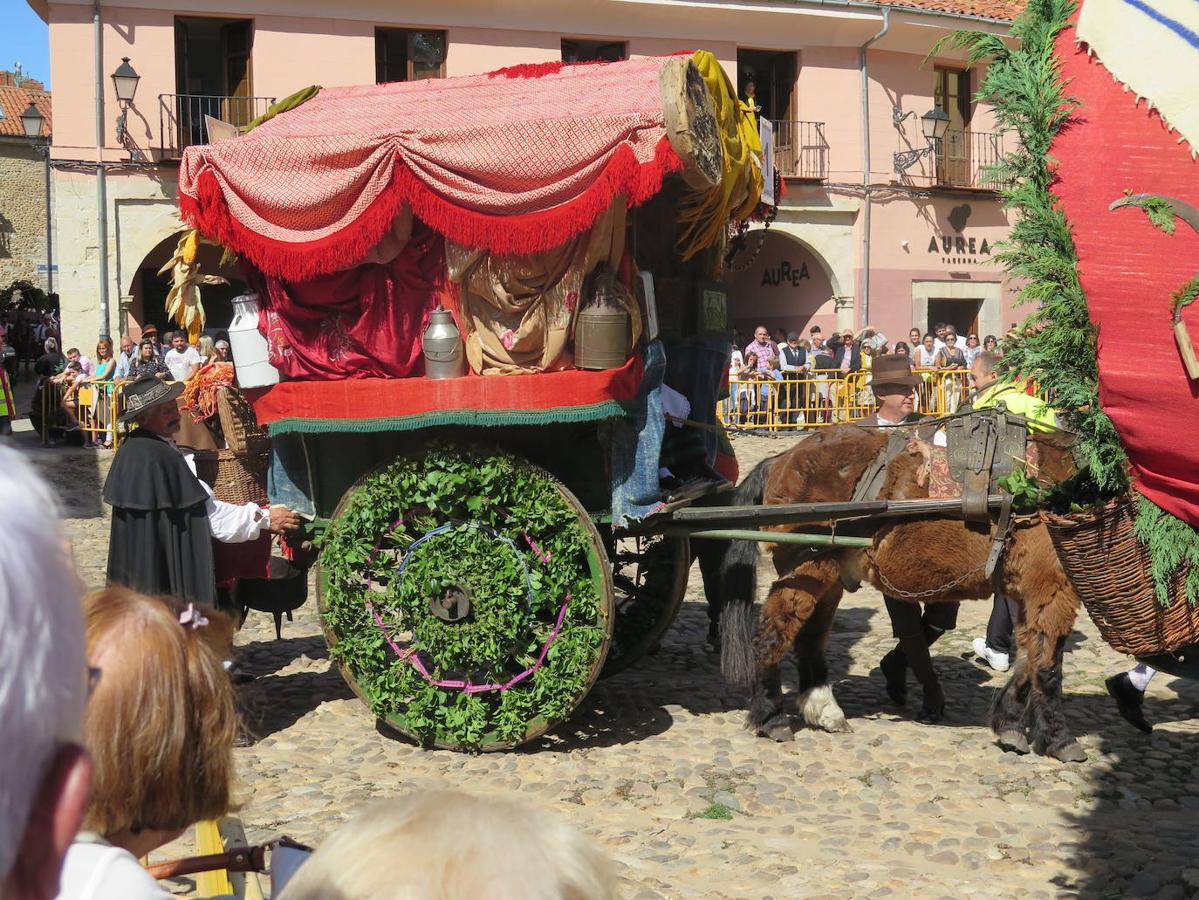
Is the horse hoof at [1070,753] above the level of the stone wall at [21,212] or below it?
below

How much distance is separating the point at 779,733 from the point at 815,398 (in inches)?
511

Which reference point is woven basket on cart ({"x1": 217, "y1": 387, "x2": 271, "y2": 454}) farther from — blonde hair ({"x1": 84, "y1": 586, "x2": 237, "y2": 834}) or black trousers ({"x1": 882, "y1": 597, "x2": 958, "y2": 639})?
blonde hair ({"x1": 84, "y1": 586, "x2": 237, "y2": 834})

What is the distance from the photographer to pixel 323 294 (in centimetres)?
680

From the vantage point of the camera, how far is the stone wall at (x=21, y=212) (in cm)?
4366

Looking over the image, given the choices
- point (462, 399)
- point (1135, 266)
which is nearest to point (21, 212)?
point (462, 399)

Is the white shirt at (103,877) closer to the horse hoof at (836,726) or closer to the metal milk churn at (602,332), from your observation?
the metal milk churn at (602,332)

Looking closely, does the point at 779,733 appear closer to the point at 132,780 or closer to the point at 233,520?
the point at 233,520

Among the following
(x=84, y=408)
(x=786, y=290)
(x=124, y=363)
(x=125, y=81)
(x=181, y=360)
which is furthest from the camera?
(x=786, y=290)

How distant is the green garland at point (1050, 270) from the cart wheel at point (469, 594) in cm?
351

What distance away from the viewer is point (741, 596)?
7.35 meters

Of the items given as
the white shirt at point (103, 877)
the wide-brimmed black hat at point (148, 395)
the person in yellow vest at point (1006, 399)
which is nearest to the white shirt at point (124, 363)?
the wide-brimmed black hat at point (148, 395)

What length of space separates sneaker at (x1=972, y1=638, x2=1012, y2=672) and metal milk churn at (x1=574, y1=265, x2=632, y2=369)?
12.1 feet

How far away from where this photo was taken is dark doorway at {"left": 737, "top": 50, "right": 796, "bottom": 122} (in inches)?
942

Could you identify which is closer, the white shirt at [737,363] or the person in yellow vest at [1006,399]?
the person in yellow vest at [1006,399]
